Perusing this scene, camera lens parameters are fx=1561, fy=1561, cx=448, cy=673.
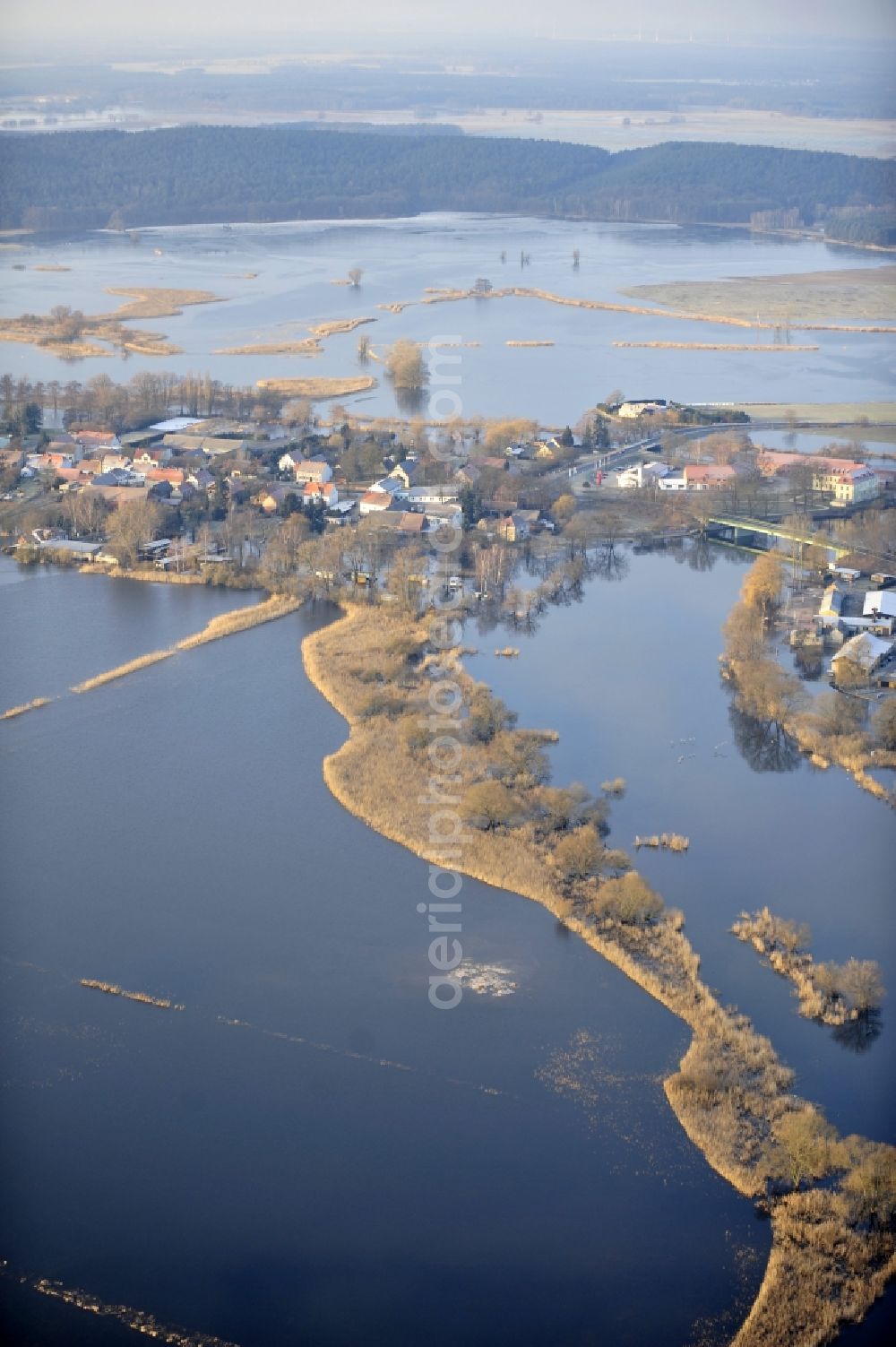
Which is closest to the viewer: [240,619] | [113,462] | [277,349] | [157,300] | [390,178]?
[240,619]

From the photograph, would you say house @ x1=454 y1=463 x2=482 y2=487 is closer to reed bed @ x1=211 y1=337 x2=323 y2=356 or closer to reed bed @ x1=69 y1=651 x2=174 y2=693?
reed bed @ x1=69 y1=651 x2=174 y2=693

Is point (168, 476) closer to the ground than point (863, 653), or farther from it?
farther from it

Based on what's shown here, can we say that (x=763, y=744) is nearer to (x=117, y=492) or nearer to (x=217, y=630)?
(x=217, y=630)

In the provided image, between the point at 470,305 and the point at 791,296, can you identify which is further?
the point at 791,296

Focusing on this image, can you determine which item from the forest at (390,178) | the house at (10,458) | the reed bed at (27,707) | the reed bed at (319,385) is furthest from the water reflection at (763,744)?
the forest at (390,178)

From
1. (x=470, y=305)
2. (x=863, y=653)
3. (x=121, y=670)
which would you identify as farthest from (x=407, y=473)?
(x=470, y=305)

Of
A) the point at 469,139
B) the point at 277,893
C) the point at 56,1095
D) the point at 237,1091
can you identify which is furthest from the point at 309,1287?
the point at 469,139
